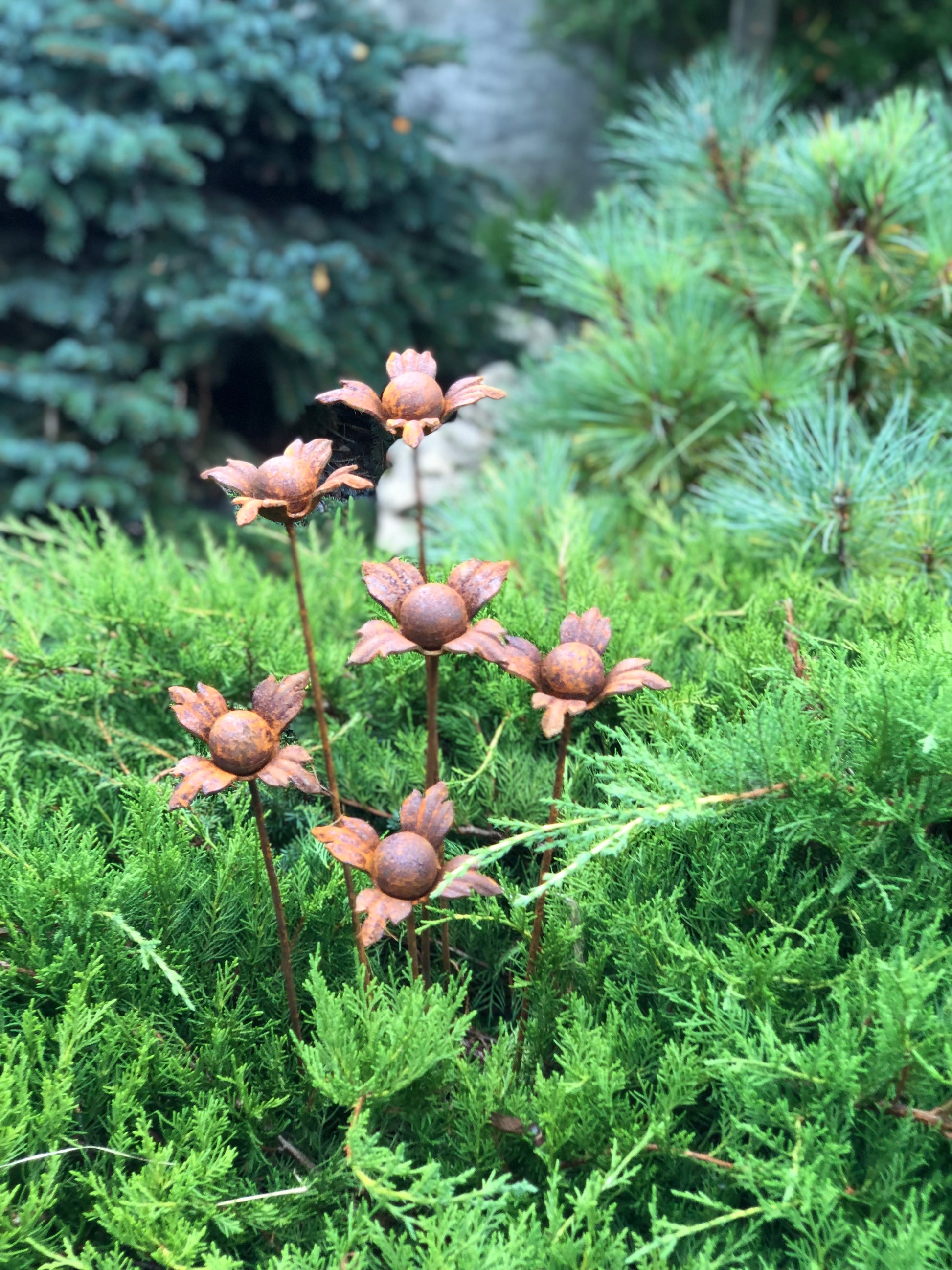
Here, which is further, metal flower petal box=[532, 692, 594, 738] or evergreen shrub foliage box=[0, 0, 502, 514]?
evergreen shrub foliage box=[0, 0, 502, 514]

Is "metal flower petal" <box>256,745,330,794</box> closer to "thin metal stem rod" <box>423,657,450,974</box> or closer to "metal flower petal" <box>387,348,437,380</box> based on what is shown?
"thin metal stem rod" <box>423,657,450,974</box>

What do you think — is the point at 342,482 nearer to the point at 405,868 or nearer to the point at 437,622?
the point at 437,622

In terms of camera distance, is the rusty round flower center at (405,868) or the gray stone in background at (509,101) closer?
the rusty round flower center at (405,868)

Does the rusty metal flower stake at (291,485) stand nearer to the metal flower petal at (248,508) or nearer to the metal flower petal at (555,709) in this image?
the metal flower petal at (248,508)

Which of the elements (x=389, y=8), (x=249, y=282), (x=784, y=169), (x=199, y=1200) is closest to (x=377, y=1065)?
(x=199, y=1200)

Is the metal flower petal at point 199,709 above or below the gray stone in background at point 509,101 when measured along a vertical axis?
below

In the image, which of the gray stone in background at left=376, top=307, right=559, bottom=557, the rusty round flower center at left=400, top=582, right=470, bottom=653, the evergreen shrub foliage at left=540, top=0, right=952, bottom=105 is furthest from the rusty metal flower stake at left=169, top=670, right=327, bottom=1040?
the evergreen shrub foliage at left=540, top=0, right=952, bottom=105

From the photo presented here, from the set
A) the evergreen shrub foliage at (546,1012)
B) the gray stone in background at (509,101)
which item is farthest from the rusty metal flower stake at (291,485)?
the gray stone in background at (509,101)
